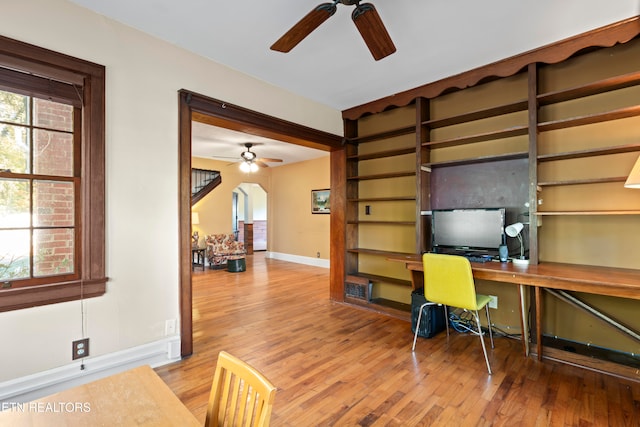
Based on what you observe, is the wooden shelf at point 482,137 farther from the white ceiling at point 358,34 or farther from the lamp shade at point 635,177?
the lamp shade at point 635,177

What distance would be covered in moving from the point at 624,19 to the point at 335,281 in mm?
3821

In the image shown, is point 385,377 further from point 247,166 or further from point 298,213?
point 298,213

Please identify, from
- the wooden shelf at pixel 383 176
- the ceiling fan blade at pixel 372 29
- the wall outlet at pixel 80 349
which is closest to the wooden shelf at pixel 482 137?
the wooden shelf at pixel 383 176

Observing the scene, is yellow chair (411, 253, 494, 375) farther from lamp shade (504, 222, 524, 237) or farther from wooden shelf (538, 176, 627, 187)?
wooden shelf (538, 176, 627, 187)

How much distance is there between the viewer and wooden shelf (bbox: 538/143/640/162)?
7.65ft

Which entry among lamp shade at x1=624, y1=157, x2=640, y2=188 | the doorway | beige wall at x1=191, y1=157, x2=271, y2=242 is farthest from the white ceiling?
the doorway

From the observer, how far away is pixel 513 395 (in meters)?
2.05

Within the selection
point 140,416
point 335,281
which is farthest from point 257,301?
point 140,416

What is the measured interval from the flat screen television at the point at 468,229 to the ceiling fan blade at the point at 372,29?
5.93 ft

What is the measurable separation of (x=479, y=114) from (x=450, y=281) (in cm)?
180

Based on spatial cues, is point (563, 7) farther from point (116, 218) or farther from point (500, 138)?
point (116, 218)

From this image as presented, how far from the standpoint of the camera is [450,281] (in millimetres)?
2510

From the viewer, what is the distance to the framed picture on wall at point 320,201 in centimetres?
714

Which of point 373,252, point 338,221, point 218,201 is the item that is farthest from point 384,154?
point 218,201
